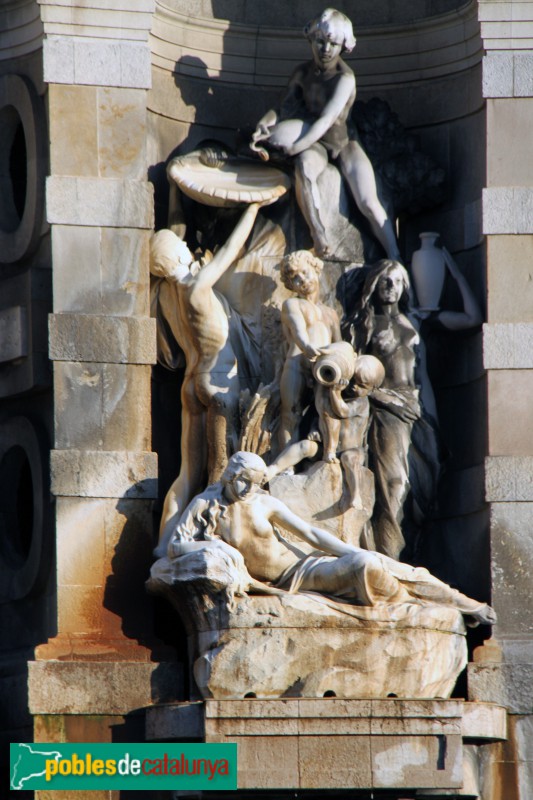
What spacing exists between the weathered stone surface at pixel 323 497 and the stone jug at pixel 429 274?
1.86m

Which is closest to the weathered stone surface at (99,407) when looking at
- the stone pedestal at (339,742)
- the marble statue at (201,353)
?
the marble statue at (201,353)

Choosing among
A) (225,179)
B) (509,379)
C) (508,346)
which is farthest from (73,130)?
(509,379)

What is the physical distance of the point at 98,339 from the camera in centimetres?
2031

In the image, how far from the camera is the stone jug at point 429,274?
21.3 metres

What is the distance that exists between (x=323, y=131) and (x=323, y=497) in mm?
3236

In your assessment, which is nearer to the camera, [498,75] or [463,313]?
[498,75]

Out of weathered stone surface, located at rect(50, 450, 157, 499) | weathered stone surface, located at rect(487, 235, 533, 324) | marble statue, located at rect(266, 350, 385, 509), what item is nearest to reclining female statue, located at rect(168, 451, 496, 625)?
marble statue, located at rect(266, 350, 385, 509)

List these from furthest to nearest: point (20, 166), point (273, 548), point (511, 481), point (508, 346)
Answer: point (20, 166) < point (508, 346) < point (511, 481) < point (273, 548)

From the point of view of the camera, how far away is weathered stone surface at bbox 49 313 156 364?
20.3m

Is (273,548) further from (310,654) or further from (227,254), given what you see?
(227,254)

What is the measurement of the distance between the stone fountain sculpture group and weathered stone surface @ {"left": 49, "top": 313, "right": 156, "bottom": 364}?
0.56 meters

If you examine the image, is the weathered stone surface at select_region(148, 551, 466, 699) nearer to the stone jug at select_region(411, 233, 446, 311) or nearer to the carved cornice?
the stone jug at select_region(411, 233, 446, 311)

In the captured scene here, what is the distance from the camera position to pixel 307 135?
21.1 meters

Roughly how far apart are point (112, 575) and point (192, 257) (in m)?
2.90
